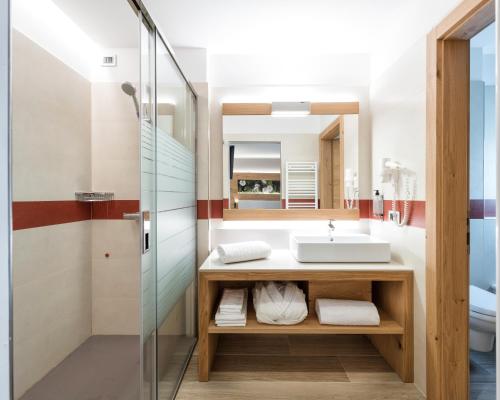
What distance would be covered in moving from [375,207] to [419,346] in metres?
0.92

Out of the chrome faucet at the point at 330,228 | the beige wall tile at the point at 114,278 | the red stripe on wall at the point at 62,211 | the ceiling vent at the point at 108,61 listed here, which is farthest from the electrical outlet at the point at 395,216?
the ceiling vent at the point at 108,61

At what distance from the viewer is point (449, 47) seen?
1.58 metres

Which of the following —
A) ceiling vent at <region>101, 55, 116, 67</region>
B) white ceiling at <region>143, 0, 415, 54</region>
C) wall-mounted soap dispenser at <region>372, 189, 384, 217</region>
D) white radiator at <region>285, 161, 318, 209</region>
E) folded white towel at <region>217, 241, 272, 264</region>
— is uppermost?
white ceiling at <region>143, 0, 415, 54</region>

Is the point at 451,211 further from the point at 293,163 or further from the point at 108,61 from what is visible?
the point at 108,61

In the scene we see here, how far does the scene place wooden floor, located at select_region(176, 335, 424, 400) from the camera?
177 centimetres

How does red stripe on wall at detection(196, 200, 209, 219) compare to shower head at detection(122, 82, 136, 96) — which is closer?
shower head at detection(122, 82, 136, 96)

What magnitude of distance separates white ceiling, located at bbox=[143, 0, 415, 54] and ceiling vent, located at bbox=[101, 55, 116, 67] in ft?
1.54

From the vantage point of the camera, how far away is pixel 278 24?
2094mm

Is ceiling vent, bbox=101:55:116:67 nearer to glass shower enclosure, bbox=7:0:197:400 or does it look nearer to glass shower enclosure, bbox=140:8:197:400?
glass shower enclosure, bbox=7:0:197:400

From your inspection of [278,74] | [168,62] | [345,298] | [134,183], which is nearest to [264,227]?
[345,298]

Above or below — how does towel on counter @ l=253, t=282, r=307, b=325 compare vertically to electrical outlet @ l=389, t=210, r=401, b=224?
below

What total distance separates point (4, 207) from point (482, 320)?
99.9 inches

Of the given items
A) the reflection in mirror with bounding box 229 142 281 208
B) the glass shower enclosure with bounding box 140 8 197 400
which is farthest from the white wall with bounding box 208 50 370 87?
the reflection in mirror with bounding box 229 142 281 208

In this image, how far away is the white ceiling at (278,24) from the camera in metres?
1.90
